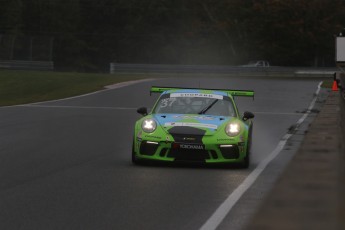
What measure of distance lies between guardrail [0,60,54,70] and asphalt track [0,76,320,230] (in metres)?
38.3

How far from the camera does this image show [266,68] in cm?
6112

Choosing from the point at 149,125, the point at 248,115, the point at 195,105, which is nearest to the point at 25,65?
the point at 195,105

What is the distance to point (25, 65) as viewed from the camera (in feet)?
194

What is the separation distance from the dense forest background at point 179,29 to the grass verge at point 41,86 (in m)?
26.9

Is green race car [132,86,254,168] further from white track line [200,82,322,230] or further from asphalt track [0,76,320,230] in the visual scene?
white track line [200,82,322,230]

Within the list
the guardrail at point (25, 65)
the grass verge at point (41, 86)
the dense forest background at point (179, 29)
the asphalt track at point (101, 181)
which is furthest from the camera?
the dense forest background at point (179, 29)

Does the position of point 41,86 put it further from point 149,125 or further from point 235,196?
point 235,196

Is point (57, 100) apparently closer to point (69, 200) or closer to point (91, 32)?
point (69, 200)

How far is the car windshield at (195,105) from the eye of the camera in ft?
40.8

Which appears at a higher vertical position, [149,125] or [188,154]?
[149,125]

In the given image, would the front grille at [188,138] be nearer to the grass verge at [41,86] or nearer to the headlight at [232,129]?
the headlight at [232,129]

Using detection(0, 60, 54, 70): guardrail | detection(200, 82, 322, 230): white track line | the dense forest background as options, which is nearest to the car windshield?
detection(200, 82, 322, 230): white track line

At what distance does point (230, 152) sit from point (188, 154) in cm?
60

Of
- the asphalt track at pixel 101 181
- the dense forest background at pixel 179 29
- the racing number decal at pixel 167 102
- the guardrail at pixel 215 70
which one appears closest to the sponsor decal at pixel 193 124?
the asphalt track at pixel 101 181
